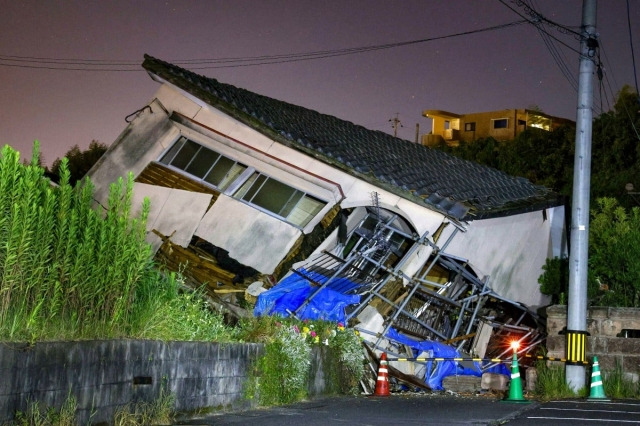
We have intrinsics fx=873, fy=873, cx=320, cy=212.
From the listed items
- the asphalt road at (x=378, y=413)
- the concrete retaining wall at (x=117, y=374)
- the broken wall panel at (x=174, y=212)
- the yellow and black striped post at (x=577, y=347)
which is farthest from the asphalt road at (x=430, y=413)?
the broken wall panel at (x=174, y=212)

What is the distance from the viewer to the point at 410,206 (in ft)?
67.1

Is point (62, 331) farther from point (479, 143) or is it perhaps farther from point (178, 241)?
point (479, 143)

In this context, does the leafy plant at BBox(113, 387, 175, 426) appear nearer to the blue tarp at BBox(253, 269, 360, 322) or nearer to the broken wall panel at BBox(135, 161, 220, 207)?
the blue tarp at BBox(253, 269, 360, 322)

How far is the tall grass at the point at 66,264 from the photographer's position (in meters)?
8.38

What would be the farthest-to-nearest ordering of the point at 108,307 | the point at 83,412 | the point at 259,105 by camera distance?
the point at 259,105, the point at 108,307, the point at 83,412

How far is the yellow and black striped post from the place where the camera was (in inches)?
693

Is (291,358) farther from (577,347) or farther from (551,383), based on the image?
(577,347)

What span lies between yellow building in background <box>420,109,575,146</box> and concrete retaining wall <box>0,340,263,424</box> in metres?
62.8

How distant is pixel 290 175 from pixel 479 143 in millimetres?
36442

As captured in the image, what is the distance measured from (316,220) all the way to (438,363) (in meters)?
4.43

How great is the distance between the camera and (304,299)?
1950 cm

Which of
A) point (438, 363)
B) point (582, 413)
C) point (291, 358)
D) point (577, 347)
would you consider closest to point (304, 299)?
point (438, 363)

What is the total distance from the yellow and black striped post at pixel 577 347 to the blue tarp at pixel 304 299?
4692 millimetres

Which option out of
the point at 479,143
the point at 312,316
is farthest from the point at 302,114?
the point at 479,143
